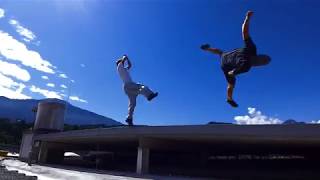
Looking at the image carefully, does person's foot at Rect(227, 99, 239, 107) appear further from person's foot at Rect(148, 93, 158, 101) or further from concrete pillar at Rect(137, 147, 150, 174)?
concrete pillar at Rect(137, 147, 150, 174)

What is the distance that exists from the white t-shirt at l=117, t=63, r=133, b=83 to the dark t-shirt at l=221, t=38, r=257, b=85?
6.65 meters

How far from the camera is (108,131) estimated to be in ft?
67.6

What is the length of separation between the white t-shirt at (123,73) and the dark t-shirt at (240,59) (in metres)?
6.65

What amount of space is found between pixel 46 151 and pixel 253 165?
757 inches

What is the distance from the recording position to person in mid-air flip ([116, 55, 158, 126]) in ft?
53.9

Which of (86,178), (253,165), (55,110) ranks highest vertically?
(55,110)

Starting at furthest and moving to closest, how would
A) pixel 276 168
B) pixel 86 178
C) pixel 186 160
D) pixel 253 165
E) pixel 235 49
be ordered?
pixel 186 160
pixel 253 165
pixel 276 168
pixel 86 178
pixel 235 49

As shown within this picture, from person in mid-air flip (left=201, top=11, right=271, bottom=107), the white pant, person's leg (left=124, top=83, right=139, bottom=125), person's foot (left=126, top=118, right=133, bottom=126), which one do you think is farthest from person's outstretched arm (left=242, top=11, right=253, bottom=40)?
person's foot (left=126, top=118, right=133, bottom=126)

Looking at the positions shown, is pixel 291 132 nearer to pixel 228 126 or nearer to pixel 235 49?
pixel 228 126

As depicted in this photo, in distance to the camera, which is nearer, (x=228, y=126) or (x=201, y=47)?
(x=201, y=47)

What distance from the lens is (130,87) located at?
16891mm

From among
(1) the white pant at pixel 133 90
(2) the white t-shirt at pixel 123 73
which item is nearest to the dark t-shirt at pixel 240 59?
(1) the white pant at pixel 133 90

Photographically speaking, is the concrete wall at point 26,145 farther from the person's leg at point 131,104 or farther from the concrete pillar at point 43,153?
the person's leg at point 131,104

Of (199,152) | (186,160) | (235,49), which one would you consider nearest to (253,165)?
(199,152)
